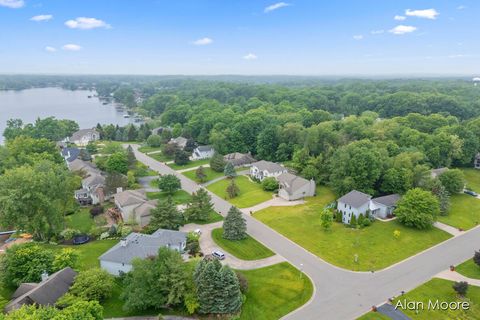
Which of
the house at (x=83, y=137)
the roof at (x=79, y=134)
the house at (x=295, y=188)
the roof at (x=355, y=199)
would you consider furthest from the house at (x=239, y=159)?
the roof at (x=79, y=134)

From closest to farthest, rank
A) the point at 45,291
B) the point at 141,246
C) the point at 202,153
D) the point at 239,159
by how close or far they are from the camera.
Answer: the point at 45,291 → the point at 141,246 → the point at 239,159 → the point at 202,153

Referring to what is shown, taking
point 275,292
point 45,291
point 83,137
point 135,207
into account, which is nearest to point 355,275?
point 275,292

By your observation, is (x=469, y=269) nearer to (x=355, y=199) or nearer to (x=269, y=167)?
(x=355, y=199)

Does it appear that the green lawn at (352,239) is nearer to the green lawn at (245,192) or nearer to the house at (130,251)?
the green lawn at (245,192)

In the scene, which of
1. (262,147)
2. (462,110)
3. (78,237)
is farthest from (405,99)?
(78,237)

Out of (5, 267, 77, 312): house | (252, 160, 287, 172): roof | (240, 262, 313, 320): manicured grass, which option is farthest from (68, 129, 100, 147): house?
(240, 262, 313, 320): manicured grass

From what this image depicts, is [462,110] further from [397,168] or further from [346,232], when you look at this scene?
[346,232]
